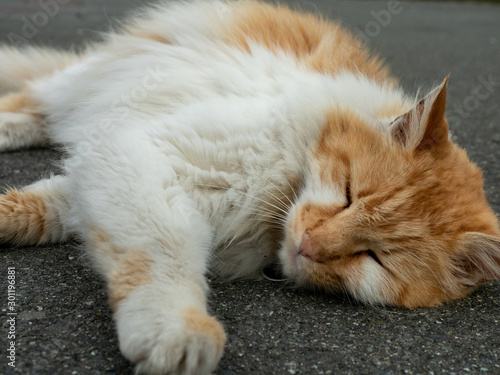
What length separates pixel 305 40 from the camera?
289 centimetres

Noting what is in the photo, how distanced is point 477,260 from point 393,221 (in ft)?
1.41

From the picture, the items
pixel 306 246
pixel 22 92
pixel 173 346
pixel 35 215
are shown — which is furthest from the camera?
pixel 22 92

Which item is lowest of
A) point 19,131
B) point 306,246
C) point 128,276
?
point 19,131

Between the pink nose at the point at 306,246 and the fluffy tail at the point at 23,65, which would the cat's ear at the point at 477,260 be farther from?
the fluffy tail at the point at 23,65

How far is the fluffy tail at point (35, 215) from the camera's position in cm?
226

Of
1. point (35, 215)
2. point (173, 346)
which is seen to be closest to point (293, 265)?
point (173, 346)

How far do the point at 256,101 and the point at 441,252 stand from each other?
1.03 meters

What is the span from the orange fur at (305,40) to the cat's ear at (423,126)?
1.84 ft

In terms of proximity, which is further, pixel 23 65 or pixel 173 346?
pixel 23 65

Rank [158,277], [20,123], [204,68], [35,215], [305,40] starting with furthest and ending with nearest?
[20,123]
[305,40]
[204,68]
[35,215]
[158,277]

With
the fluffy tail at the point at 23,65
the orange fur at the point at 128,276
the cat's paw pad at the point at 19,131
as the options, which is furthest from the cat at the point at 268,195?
the fluffy tail at the point at 23,65

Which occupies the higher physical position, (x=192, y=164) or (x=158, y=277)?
(x=192, y=164)

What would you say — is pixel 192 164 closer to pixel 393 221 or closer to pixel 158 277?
pixel 158 277

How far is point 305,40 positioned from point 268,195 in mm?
1087
